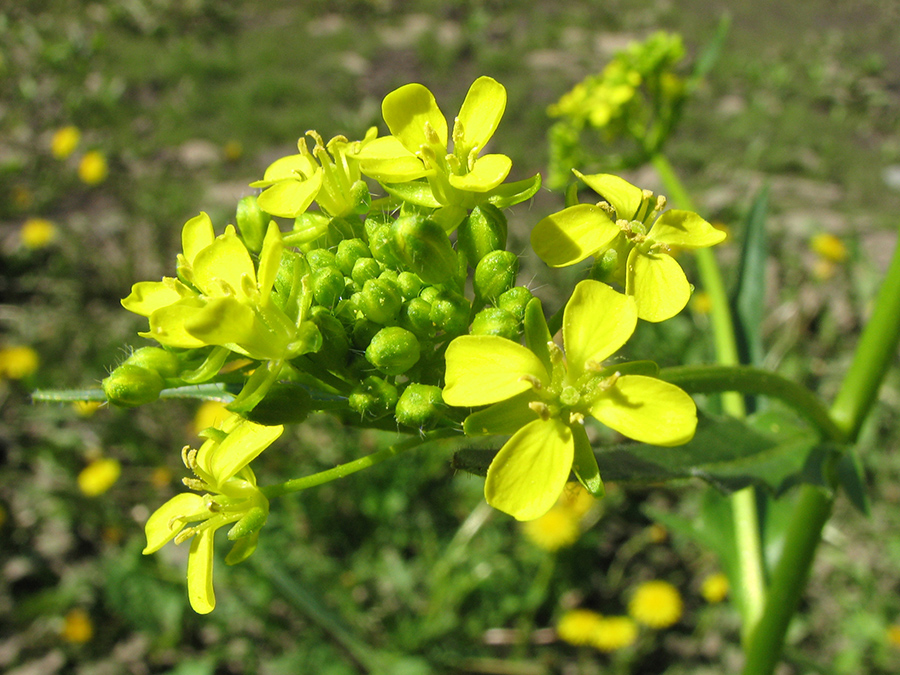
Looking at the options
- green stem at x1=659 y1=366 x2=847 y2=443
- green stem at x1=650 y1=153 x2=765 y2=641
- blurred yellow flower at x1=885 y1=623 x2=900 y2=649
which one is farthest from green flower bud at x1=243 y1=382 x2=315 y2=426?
blurred yellow flower at x1=885 y1=623 x2=900 y2=649

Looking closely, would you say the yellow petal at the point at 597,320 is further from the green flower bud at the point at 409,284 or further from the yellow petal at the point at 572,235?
the green flower bud at the point at 409,284

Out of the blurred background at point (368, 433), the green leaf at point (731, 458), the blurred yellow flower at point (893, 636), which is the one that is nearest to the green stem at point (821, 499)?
the green leaf at point (731, 458)

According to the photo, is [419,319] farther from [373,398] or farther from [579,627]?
[579,627]

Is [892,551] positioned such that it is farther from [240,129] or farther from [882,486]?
[240,129]

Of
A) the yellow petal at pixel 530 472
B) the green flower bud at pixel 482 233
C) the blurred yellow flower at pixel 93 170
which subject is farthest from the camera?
the blurred yellow flower at pixel 93 170

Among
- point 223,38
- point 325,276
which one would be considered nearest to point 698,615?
point 325,276

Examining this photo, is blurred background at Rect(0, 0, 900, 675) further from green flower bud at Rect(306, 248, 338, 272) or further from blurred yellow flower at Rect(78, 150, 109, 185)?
green flower bud at Rect(306, 248, 338, 272)
